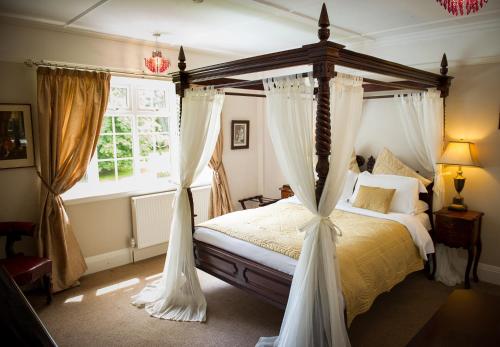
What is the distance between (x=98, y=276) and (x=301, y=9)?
11.9 ft

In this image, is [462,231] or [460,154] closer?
[462,231]

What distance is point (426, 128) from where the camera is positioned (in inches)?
153

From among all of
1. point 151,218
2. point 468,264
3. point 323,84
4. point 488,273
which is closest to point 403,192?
point 468,264

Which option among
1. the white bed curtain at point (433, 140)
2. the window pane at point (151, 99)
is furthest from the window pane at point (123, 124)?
the white bed curtain at point (433, 140)

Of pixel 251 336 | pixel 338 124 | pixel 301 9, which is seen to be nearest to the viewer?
pixel 338 124

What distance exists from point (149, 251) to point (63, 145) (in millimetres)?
1740

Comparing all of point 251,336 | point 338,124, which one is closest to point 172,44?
point 338,124

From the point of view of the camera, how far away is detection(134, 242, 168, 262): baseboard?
14.8 feet

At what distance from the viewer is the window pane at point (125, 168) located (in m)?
4.52

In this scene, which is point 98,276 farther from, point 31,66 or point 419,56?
point 419,56

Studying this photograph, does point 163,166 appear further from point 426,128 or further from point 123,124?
point 426,128

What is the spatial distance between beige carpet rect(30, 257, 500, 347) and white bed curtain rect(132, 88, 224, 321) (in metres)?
0.18

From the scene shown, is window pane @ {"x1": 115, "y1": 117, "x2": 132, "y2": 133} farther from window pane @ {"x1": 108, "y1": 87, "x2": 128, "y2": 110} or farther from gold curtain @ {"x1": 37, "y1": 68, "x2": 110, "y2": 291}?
gold curtain @ {"x1": 37, "y1": 68, "x2": 110, "y2": 291}

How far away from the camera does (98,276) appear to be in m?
4.07
